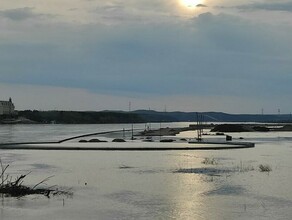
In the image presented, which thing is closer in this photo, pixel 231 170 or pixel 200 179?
pixel 200 179

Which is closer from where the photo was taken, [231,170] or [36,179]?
[36,179]

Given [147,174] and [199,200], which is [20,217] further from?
[147,174]

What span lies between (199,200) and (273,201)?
6.48 feet

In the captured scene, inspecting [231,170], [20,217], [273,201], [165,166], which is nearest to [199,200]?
[273,201]

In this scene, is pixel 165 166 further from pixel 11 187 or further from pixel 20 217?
pixel 20 217

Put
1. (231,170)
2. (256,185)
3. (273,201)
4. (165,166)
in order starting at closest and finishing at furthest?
(273,201)
(256,185)
(231,170)
(165,166)

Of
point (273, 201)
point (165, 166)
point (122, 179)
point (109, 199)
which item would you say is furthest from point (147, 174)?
point (273, 201)

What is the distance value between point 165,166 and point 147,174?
11.4ft

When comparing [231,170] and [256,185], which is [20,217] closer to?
[256,185]

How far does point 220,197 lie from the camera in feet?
Answer: 46.1

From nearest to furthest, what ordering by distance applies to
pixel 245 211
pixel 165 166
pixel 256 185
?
pixel 245 211 < pixel 256 185 < pixel 165 166

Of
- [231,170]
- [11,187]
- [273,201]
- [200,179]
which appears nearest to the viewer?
[273,201]

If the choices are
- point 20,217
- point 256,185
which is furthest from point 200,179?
point 20,217

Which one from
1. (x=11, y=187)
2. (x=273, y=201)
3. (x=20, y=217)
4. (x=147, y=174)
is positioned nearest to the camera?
(x=20, y=217)
